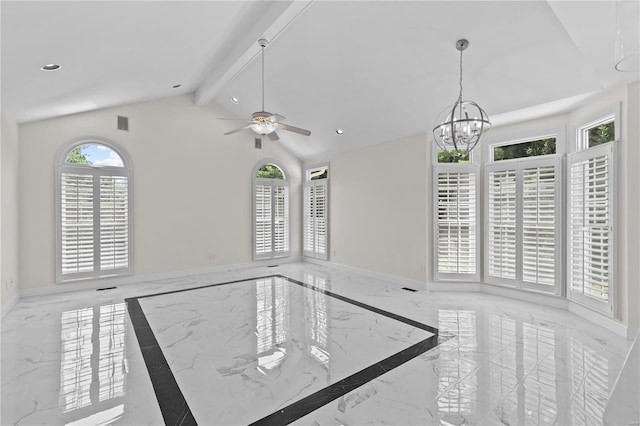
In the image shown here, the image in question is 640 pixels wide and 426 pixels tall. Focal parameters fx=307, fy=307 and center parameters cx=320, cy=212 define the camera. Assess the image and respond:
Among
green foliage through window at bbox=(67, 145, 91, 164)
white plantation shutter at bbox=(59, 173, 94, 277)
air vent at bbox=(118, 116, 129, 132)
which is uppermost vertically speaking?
air vent at bbox=(118, 116, 129, 132)

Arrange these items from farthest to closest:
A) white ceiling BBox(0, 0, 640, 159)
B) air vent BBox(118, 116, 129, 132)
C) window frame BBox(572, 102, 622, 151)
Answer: air vent BBox(118, 116, 129, 132) → window frame BBox(572, 102, 622, 151) → white ceiling BBox(0, 0, 640, 159)

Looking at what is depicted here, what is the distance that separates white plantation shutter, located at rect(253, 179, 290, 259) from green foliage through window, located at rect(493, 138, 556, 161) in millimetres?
4589

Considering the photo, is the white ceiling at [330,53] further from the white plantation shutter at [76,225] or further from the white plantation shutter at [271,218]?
the white plantation shutter at [271,218]

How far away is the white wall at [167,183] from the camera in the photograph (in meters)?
4.70

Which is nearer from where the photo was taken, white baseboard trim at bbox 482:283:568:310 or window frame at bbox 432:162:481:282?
white baseboard trim at bbox 482:283:568:310

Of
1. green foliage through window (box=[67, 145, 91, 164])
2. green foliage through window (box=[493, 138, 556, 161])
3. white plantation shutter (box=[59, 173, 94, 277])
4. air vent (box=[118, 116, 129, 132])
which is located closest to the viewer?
green foliage through window (box=[493, 138, 556, 161])

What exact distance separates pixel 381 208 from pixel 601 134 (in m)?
3.27

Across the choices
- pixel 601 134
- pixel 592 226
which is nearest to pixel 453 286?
pixel 592 226

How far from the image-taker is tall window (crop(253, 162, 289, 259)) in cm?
707

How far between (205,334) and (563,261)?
4.69m

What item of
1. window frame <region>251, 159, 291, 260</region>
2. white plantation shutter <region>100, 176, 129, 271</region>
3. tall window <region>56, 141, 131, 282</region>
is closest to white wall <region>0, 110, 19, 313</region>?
tall window <region>56, 141, 131, 282</region>

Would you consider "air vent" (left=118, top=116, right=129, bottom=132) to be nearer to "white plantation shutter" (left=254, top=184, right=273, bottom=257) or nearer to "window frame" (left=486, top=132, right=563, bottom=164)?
"white plantation shutter" (left=254, top=184, right=273, bottom=257)

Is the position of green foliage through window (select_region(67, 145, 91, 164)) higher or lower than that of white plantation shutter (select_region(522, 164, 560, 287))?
higher

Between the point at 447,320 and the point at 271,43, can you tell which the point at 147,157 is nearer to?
the point at 271,43
